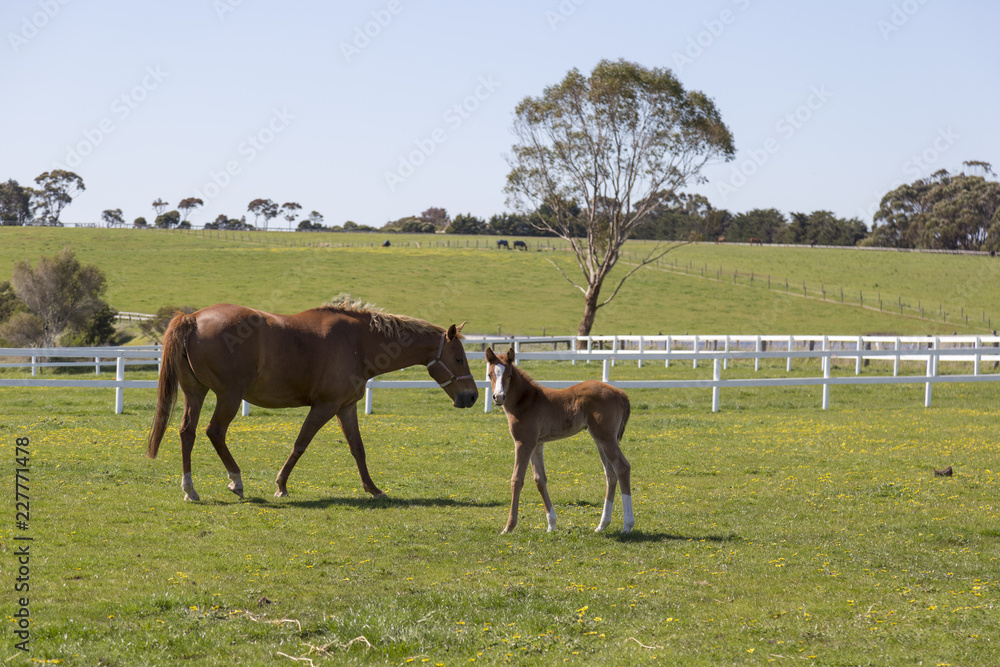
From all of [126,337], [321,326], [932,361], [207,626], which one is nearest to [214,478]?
[321,326]

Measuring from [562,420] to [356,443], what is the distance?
301cm

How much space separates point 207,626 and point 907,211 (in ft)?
391

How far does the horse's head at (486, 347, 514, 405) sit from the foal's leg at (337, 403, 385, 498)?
8.58ft

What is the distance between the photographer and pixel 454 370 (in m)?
10.5

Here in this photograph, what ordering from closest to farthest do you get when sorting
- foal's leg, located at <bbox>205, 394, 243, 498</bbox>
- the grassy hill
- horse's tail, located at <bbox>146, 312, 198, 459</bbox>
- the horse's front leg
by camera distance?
the horse's front leg < horse's tail, located at <bbox>146, 312, 198, 459</bbox> < foal's leg, located at <bbox>205, 394, 243, 498</bbox> < the grassy hill

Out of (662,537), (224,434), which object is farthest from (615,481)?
(224,434)

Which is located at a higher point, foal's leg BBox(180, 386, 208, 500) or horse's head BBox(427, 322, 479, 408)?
horse's head BBox(427, 322, 479, 408)

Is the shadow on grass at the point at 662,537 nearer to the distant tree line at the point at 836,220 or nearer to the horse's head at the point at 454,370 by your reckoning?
the horse's head at the point at 454,370

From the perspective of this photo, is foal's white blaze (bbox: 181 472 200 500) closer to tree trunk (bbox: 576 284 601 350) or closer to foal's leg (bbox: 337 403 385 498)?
foal's leg (bbox: 337 403 385 498)

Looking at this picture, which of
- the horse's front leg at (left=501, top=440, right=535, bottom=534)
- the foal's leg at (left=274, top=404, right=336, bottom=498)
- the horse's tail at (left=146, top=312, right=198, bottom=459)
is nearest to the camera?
the horse's front leg at (left=501, top=440, right=535, bottom=534)

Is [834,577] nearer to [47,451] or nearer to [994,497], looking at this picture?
[994,497]

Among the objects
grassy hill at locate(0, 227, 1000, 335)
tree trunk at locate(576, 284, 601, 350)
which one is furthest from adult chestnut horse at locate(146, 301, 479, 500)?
grassy hill at locate(0, 227, 1000, 335)

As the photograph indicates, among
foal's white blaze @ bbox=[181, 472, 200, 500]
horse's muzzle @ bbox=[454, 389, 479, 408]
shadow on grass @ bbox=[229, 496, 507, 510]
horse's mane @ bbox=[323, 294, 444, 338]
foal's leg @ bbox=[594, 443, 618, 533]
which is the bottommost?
shadow on grass @ bbox=[229, 496, 507, 510]

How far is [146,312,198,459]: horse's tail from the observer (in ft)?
31.6
